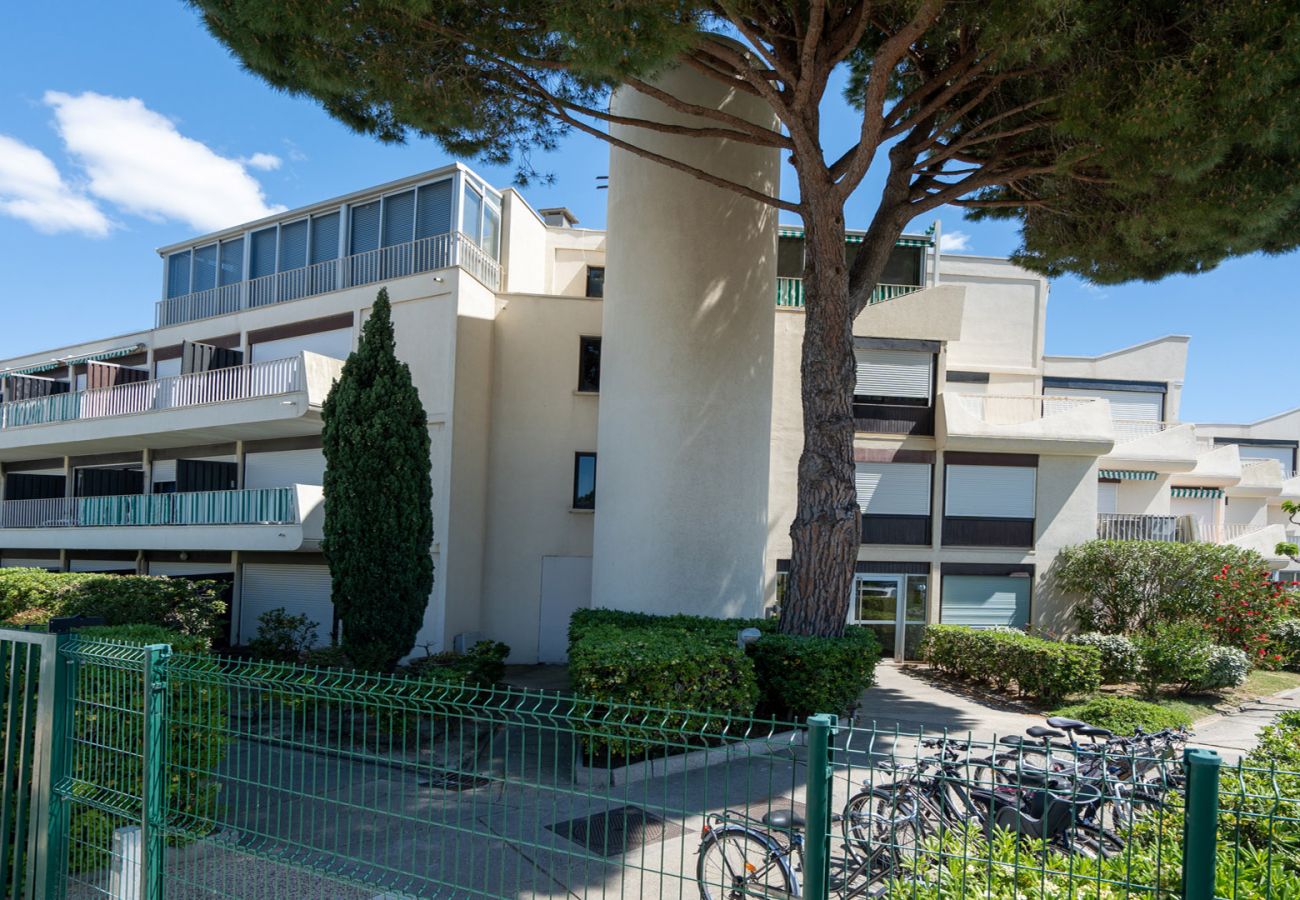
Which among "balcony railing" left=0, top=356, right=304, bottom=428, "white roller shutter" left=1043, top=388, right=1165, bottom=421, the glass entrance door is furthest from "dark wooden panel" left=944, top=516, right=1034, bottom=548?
"balcony railing" left=0, top=356, right=304, bottom=428

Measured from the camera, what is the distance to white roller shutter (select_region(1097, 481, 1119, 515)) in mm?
24859

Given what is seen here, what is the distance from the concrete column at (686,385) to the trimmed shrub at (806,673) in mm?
3212

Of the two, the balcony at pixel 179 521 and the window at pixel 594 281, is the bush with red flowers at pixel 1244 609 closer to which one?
the window at pixel 594 281

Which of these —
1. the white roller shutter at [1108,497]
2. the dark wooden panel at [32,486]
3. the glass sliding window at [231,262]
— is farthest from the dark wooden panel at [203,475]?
the white roller shutter at [1108,497]

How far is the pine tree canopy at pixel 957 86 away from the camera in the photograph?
9656mm

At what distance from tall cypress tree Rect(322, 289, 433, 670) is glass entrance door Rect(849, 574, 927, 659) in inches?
403

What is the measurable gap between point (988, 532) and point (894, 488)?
8.16ft

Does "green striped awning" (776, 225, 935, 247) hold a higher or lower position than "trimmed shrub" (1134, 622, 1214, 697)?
higher

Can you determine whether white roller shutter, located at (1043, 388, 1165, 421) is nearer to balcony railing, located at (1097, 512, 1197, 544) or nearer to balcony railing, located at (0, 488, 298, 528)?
balcony railing, located at (1097, 512, 1197, 544)

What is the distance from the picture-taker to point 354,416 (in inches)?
563

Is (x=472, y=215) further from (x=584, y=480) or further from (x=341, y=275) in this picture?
(x=584, y=480)

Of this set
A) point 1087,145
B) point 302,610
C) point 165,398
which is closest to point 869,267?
point 1087,145

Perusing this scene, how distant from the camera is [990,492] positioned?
794 inches

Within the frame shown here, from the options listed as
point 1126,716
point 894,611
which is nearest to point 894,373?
point 894,611
